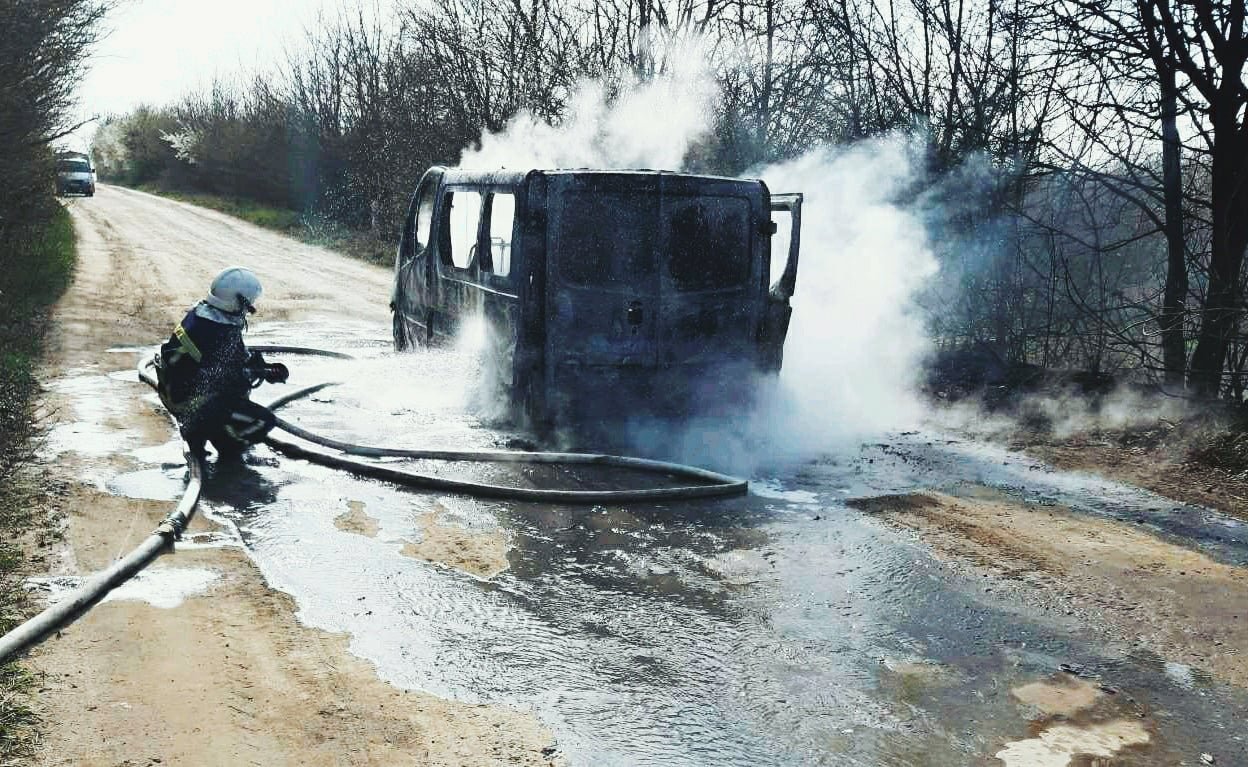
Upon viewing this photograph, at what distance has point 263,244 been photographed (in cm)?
2853

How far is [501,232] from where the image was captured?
855cm

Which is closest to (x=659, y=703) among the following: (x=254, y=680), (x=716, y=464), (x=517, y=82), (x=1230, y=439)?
(x=254, y=680)

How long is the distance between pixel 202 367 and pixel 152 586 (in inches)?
109

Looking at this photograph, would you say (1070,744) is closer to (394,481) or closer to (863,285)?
(394,481)

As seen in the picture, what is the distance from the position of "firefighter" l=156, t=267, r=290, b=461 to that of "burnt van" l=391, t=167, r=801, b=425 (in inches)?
74.1


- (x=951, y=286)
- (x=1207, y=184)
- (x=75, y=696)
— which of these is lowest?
(x=75, y=696)

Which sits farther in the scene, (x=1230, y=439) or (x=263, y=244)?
(x=263, y=244)

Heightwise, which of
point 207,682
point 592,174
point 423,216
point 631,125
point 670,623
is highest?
point 631,125

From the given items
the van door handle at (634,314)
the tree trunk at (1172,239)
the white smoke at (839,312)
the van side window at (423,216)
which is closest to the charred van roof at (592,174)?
the van door handle at (634,314)

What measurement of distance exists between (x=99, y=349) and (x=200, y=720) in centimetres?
975

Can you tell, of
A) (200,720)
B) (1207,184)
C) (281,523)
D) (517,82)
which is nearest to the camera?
(200,720)

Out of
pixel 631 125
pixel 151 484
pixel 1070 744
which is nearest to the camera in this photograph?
pixel 1070 744

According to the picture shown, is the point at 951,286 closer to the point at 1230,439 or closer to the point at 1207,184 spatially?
the point at 1207,184

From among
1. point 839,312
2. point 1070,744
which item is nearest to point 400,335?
point 839,312
